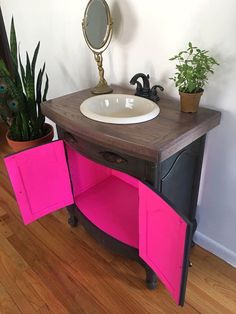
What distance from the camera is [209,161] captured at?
1.14m

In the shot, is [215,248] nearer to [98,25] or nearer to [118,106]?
[118,106]

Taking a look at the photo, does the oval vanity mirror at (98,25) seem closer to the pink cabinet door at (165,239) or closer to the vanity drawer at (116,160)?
the vanity drawer at (116,160)

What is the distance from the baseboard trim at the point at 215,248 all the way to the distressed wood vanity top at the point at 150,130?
0.64 metres

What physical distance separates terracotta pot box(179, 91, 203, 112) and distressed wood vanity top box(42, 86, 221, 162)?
0.02 meters

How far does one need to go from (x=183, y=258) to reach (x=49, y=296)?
0.73m

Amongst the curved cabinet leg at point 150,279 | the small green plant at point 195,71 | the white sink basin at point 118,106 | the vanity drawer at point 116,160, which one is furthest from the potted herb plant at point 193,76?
the curved cabinet leg at point 150,279

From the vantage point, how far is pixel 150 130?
0.89 m

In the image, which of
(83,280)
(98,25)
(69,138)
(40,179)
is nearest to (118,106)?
(69,138)

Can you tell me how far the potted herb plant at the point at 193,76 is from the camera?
90cm

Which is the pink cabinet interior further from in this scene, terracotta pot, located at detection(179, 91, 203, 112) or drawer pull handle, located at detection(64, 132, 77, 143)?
terracotta pot, located at detection(179, 91, 203, 112)

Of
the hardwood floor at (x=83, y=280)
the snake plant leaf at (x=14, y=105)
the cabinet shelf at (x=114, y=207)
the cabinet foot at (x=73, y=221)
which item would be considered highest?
the snake plant leaf at (x=14, y=105)

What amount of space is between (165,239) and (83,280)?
0.57 m

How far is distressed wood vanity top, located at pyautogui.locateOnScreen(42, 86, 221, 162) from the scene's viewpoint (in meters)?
0.81

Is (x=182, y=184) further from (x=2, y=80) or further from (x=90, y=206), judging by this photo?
(x=2, y=80)
